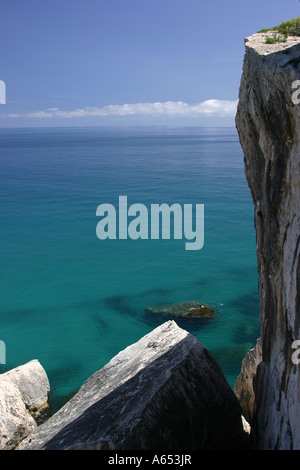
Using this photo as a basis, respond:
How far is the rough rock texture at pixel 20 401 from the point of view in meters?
15.3

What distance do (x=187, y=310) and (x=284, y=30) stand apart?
2019 centimetres

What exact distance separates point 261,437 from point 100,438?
18.5 ft

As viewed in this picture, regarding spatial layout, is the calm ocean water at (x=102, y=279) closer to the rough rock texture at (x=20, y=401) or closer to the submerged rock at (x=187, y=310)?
the submerged rock at (x=187, y=310)

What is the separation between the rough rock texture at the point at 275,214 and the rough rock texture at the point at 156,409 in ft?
5.41

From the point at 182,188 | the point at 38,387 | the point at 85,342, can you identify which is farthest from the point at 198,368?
the point at 182,188

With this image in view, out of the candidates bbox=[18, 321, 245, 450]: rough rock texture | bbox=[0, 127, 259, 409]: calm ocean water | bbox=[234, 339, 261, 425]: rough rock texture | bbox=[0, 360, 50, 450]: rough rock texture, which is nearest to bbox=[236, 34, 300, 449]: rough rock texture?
bbox=[18, 321, 245, 450]: rough rock texture

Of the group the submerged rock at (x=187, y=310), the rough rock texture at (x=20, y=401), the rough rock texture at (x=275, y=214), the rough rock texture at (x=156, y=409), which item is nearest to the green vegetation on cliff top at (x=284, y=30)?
the rough rock texture at (x=275, y=214)

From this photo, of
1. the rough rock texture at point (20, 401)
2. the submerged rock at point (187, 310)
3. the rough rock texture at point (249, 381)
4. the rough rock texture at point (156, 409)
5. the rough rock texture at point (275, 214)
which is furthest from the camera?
the submerged rock at point (187, 310)

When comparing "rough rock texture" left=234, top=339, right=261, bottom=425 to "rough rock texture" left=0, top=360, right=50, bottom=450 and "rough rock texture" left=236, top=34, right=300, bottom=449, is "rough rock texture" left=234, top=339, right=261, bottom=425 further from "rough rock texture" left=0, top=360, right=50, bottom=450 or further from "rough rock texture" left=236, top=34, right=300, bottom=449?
"rough rock texture" left=0, top=360, right=50, bottom=450

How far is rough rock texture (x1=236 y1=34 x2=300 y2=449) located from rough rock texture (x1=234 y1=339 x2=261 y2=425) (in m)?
1.79

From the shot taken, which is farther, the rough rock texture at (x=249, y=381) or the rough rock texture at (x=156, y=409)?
the rough rock texture at (x=249, y=381)

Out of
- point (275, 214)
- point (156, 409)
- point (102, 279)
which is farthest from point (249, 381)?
point (102, 279)

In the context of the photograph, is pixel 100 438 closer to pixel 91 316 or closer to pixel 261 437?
pixel 261 437

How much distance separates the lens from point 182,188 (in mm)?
74562
